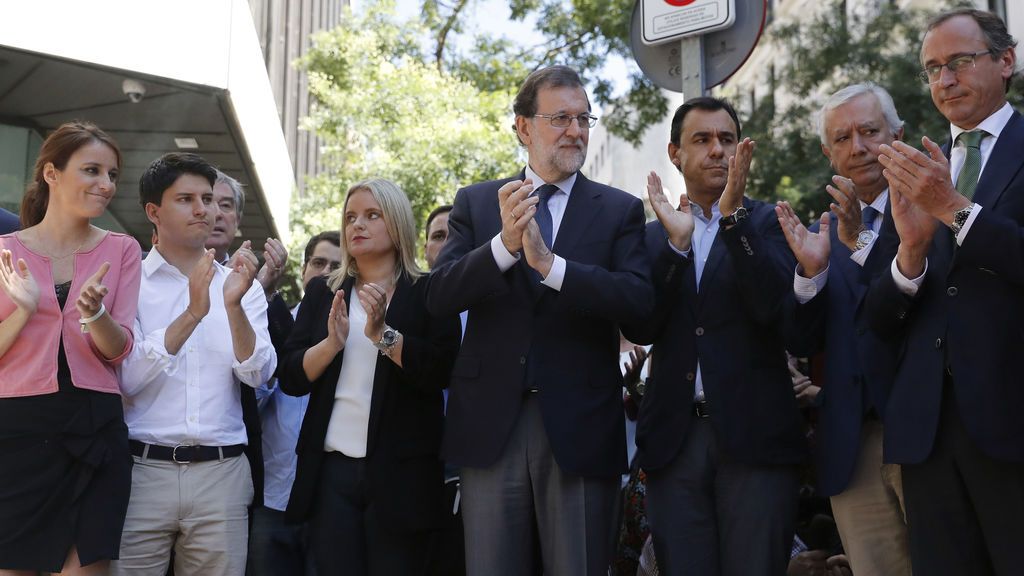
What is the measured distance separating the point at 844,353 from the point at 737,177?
890mm

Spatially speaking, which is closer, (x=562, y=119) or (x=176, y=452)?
(x=562, y=119)

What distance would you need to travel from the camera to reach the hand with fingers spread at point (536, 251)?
379 centimetres

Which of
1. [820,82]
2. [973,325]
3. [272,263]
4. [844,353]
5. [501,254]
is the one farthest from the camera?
[820,82]

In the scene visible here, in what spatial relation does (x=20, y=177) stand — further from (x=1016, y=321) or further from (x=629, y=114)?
(x=629, y=114)

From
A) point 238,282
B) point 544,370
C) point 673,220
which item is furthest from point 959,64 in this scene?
point 238,282

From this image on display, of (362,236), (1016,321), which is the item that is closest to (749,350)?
(1016,321)

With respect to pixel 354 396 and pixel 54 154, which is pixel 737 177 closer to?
pixel 354 396

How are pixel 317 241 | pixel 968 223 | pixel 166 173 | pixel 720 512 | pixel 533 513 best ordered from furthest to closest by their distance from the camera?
pixel 317 241, pixel 166 173, pixel 720 512, pixel 533 513, pixel 968 223

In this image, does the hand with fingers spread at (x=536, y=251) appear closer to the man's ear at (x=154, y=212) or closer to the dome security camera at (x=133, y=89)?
the man's ear at (x=154, y=212)

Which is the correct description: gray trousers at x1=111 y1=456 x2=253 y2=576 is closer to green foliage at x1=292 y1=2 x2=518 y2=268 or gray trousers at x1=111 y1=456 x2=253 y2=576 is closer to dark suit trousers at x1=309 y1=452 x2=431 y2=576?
dark suit trousers at x1=309 y1=452 x2=431 y2=576

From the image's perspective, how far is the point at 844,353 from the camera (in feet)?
13.8

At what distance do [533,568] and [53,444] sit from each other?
6.32ft

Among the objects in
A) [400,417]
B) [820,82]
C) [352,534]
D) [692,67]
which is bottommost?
[352,534]

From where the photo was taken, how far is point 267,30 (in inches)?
722
